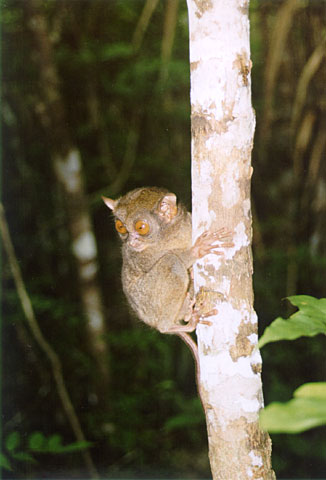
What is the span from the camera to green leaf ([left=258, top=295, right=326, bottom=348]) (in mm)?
1078

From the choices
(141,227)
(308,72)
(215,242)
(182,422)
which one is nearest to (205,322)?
(215,242)

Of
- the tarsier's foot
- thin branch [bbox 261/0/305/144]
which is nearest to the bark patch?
the tarsier's foot

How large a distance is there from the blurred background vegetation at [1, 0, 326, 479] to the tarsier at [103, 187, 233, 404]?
2.97 metres

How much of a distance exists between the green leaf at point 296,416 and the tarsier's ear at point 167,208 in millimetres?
1986

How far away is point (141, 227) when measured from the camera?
8.66ft

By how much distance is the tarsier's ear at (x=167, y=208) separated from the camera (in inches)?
108

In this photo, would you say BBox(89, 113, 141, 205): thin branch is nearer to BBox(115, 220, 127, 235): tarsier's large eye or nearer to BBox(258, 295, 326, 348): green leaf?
BBox(115, 220, 127, 235): tarsier's large eye

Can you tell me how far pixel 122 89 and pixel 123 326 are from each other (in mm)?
3722

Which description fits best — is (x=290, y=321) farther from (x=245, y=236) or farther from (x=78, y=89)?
(x=78, y=89)

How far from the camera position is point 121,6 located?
7102 millimetres

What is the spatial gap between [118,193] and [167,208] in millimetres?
4155

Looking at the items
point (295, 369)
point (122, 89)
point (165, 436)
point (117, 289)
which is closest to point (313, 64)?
point (122, 89)

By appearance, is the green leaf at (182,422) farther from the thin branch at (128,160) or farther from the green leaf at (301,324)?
the green leaf at (301,324)

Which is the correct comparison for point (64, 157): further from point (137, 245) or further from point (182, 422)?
point (182, 422)
